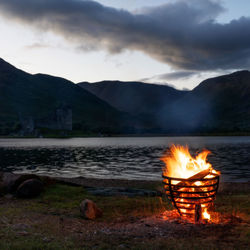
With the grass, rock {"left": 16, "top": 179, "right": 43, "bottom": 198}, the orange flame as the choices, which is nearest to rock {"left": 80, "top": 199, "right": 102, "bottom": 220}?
the grass

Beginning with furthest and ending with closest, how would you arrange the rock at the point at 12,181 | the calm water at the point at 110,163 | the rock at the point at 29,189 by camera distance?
the calm water at the point at 110,163 < the rock at the point at 12,181 < the rock at the point at 29,189

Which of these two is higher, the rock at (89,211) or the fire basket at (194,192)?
the fire basket at (194,192)

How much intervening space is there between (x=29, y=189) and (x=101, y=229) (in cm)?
853

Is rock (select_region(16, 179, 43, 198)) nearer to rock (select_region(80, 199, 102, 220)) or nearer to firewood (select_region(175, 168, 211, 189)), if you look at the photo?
rock (select_region(80, 199, 102, 220))

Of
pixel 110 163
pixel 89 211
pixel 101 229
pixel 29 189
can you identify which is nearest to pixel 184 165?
pixel 101 229

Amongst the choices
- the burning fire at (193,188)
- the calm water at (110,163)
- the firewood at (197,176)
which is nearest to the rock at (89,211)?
the burning fire at (193,188)

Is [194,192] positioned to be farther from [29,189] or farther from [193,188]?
[29,189]

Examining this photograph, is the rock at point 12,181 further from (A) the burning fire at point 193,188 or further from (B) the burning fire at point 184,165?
(A) the burning fire at point 193,188

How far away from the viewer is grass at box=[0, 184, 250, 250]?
850 centimetres

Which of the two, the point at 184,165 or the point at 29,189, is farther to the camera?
the point at 29,189

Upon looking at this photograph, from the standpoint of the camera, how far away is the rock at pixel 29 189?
56.8 feet

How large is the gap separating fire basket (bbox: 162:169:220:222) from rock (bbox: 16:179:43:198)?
9550 millimetres

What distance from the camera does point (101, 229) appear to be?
413 inches

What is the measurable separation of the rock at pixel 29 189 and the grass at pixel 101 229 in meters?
1.06
